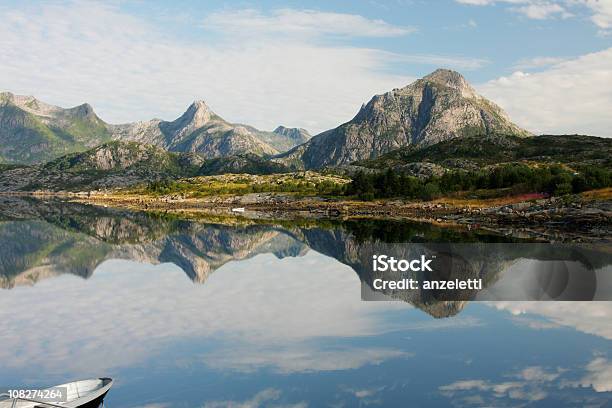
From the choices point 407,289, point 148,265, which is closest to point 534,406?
point 407,289

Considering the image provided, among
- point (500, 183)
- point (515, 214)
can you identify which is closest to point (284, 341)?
point (515, 214)

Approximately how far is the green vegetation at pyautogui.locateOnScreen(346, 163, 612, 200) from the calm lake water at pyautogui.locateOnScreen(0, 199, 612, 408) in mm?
91528

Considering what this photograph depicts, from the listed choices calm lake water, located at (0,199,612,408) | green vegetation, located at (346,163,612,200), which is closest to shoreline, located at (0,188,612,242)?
green vegetation, located at (346,163,612,200)

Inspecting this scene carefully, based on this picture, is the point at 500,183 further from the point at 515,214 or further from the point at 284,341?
the point at 284,341

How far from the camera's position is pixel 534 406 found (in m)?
25.8

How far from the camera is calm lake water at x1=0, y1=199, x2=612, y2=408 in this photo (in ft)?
91.6

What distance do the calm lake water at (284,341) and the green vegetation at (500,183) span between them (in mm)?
91528

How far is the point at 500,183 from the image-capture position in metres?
166

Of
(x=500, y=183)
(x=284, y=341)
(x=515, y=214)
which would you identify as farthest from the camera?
(x=500, y=183)

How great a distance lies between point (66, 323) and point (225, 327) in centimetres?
1359

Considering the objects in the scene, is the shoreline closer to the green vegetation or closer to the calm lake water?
the green vegetation

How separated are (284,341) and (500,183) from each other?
14526cm

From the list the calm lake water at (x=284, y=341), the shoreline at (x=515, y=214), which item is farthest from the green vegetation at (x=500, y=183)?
the calm lake water at (x=284, y=341)

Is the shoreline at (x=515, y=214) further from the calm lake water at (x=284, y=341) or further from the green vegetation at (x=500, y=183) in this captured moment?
the calm lake water at (x=284, y=341)
